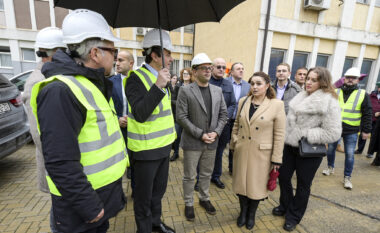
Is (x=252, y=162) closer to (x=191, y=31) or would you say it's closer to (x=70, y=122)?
(x=70, y=122)

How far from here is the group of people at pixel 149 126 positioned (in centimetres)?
112

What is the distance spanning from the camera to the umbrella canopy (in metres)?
1.86

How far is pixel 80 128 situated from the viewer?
1.15 meters

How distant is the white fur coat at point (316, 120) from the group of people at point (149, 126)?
0.01 meters

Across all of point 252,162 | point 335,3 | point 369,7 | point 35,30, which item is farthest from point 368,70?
point 35,30

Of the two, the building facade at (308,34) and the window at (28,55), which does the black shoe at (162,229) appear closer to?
the building facade at (308,34)

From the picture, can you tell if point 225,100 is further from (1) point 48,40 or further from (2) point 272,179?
(1) point 48,40

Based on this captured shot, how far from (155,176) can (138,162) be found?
30 centimetres

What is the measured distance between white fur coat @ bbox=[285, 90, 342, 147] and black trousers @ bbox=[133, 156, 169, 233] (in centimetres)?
176

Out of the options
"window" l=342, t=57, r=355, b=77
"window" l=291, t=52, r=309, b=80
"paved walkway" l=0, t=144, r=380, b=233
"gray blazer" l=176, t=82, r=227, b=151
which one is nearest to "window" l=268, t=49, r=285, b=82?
"window" l=291, t=52, r=309, b=80

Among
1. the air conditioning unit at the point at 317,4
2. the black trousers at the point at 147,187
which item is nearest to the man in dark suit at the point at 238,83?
the black trousers at the point at 147,187

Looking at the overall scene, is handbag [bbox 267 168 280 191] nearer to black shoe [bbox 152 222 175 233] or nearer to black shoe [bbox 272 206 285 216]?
black shoe [bbox 272 206 285 216]

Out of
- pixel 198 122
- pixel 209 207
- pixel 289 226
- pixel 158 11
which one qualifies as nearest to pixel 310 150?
pixel 289 226

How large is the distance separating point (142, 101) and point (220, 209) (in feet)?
7.07
